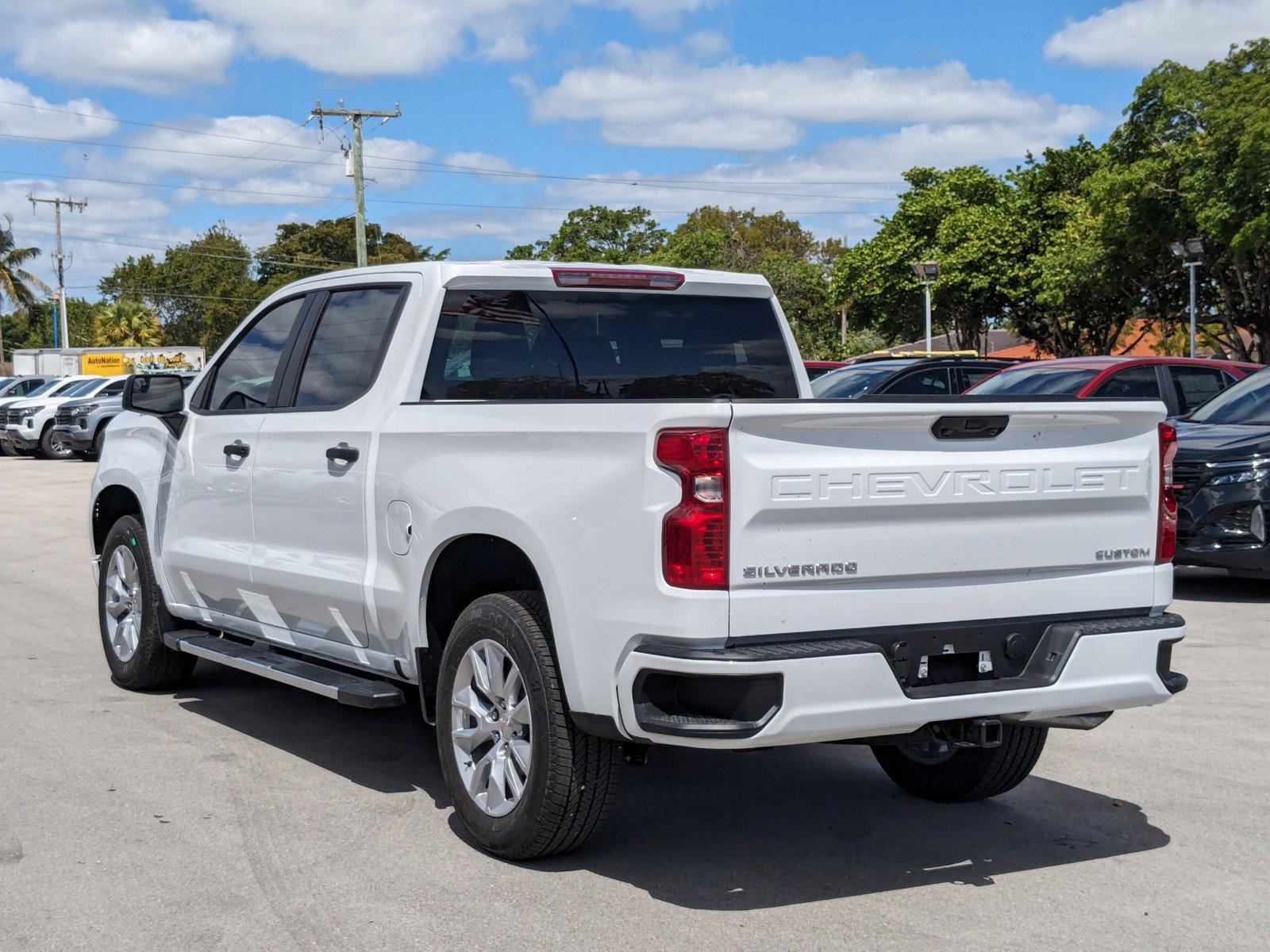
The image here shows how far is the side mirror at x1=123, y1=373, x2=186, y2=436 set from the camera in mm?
6984

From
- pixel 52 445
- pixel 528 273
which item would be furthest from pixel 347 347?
pixel 52 445

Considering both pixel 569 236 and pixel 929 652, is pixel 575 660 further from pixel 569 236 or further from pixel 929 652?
pixel 569 236

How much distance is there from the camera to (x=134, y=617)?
7547mm

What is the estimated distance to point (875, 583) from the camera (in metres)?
4.34

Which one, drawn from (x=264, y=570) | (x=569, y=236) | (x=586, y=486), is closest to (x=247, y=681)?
(x=264, y=570)

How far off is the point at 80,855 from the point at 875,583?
2.82 meters

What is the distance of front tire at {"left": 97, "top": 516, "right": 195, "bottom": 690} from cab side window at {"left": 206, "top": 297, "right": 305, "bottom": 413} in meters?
1.00

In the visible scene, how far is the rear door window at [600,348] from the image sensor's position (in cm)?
563

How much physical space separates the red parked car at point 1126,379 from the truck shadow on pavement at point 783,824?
7.63 meters

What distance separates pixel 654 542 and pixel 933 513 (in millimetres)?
882

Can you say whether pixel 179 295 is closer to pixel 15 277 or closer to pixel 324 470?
pixel 15 277

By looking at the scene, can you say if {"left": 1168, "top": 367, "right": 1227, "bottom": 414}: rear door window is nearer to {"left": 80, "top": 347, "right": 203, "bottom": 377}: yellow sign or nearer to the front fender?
the front fender

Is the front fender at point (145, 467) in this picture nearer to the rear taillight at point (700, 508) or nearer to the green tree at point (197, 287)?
the rear taillight at point (700, 508)

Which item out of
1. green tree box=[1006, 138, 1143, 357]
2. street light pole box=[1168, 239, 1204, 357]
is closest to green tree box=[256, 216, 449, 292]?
green tree box=[1006, 138, 1143, 357]
